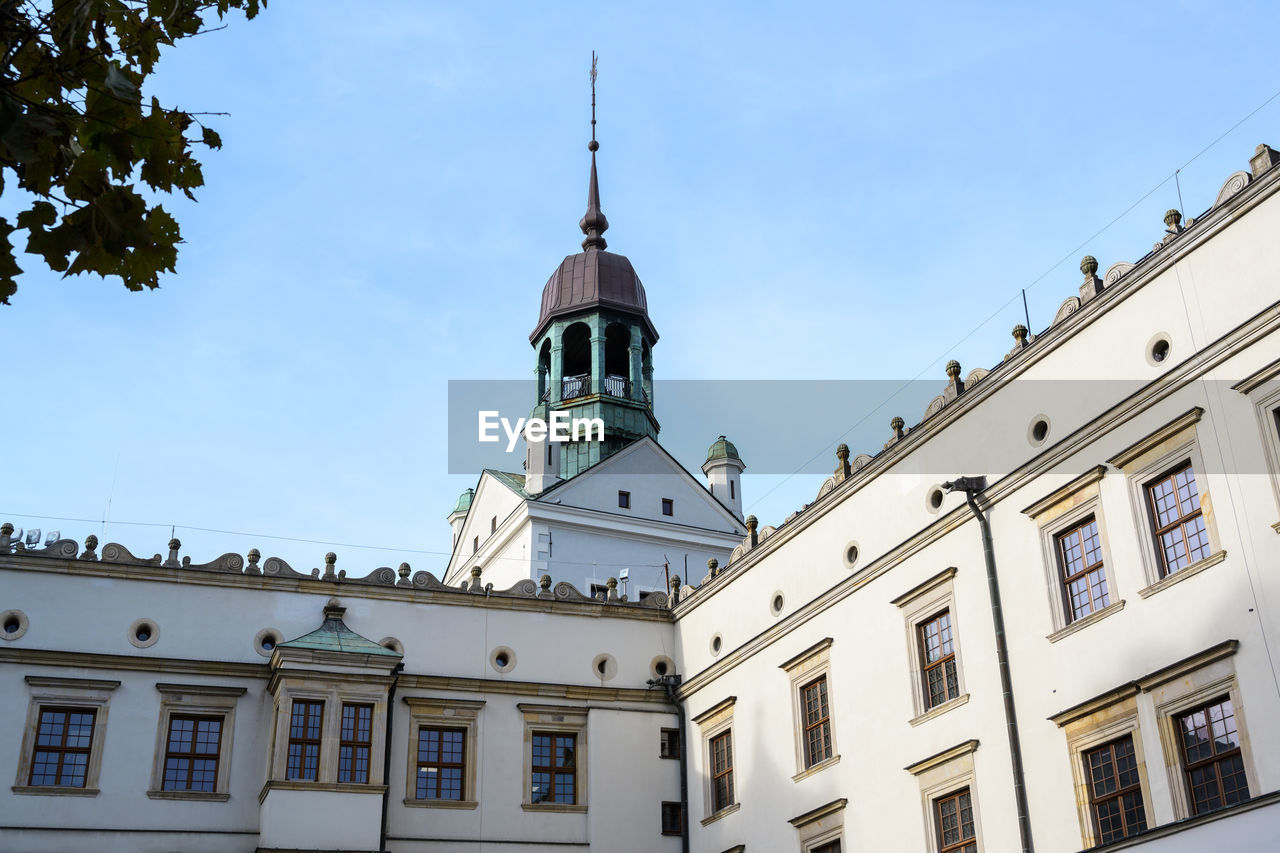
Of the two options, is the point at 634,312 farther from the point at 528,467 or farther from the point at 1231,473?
the point at 1231,473

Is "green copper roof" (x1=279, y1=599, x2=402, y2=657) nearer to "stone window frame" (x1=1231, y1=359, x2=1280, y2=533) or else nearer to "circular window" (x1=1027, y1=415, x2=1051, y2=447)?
"circular window" (x1=1027, y1=415, x2=1051, y2=447)

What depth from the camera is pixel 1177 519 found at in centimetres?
1689

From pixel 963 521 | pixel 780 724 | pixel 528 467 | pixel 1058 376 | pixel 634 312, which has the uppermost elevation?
pixel 634 312

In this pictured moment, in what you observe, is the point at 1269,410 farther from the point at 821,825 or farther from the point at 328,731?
the point at 328,731

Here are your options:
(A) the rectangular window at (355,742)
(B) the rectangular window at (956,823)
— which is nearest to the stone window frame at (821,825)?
(B) the rectangular window at (956,823)

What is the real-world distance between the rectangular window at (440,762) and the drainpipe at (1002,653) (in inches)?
429

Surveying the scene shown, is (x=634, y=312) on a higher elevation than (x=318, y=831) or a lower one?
higher

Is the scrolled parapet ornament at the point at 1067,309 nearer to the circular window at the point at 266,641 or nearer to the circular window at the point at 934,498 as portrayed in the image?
the circular window at the point at 934,498

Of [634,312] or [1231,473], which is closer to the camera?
[1231,473]

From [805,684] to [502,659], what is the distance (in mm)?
6654

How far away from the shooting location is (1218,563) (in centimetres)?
1602

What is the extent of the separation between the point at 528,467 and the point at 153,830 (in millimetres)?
16569

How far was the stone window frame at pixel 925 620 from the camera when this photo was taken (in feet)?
65.4

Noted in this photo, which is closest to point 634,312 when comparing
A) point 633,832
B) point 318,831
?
point 633,832
